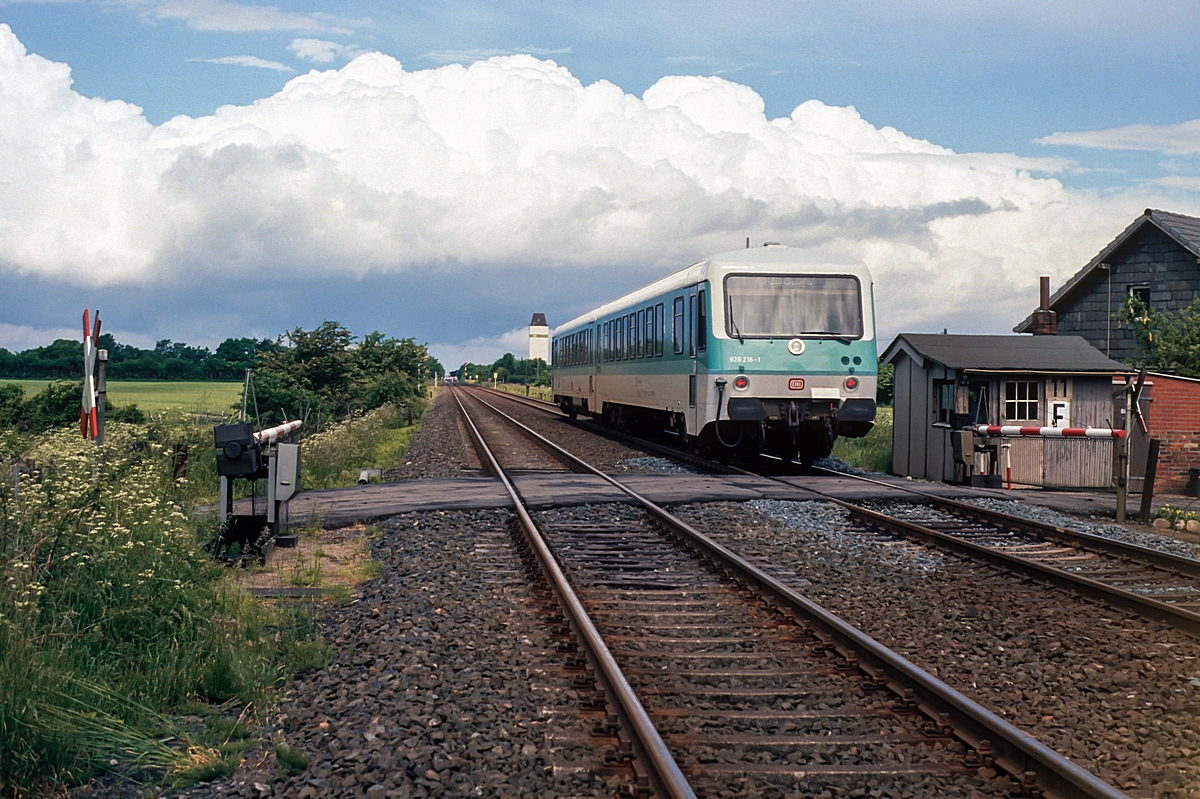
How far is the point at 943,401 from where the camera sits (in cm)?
1775

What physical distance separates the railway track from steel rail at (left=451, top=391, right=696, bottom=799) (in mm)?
3716

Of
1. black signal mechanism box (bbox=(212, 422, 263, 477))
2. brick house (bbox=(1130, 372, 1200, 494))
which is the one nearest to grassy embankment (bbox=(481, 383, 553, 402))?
brick house (bbox=(1130, 372, 1200, 494))

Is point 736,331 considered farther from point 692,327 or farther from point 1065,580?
point 1065,580

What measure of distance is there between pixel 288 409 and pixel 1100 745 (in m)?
32.9

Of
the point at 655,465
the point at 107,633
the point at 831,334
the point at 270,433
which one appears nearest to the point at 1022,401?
the point at 831,334

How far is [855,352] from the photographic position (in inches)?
622

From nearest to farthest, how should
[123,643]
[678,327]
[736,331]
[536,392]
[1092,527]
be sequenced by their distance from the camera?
[123,643], [1092,527], [736,331], [678,327], [536,392]

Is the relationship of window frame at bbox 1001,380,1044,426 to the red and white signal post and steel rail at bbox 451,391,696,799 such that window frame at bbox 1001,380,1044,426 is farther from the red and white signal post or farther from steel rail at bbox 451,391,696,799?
the red and white signal post

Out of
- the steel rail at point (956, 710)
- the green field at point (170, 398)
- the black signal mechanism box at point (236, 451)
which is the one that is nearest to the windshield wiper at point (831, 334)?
the steel rail at point (956, 710)

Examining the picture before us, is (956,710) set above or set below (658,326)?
below

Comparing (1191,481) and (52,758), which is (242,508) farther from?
(1191,481)

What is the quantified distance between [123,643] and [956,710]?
4.30 m

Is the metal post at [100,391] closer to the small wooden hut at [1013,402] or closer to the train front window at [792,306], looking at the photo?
the train front window at [792,306]

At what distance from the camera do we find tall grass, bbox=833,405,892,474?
21047 millimetres
